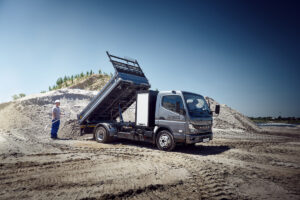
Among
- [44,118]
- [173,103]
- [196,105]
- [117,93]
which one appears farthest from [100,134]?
[44,118]

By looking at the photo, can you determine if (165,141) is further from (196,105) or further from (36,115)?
(36,115)

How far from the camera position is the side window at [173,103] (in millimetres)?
→ 7492

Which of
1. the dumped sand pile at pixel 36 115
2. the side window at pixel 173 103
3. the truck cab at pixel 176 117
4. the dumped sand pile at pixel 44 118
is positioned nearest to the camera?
the truck cab at pixel 176 117

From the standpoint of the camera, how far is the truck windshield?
7.61m

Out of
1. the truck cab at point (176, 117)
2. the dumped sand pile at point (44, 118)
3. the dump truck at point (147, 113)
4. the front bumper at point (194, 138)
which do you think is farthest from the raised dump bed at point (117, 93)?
the front bumper at point (194, 138)

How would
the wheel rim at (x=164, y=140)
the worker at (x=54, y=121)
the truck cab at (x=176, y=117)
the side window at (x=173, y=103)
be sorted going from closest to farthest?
the truck cab at (x=176, y=117), the side window at (x=173, y=103), the wheel rim at (x=164, y=140), the worker at (x=54, y=121)

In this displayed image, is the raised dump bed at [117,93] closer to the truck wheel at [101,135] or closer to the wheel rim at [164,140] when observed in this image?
the truck wheel at [101,135]

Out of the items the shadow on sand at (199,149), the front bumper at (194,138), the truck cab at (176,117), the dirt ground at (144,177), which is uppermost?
the truck cab at (176,117)

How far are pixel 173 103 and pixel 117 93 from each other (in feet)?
9.72

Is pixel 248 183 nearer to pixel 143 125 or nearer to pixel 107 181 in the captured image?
pixel 107 181

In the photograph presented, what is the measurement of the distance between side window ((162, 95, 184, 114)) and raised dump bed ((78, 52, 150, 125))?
156cm

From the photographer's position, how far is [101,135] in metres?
9.76

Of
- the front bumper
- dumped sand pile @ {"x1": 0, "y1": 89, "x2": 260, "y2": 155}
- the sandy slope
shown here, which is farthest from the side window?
dumped sand pile @ {"x1": 0, "y1": 89, "x2": 260, "y2": 155}

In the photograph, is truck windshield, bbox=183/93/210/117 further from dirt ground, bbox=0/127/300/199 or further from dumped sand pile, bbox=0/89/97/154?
dumped sand pile, bbox=0/89/97/154
